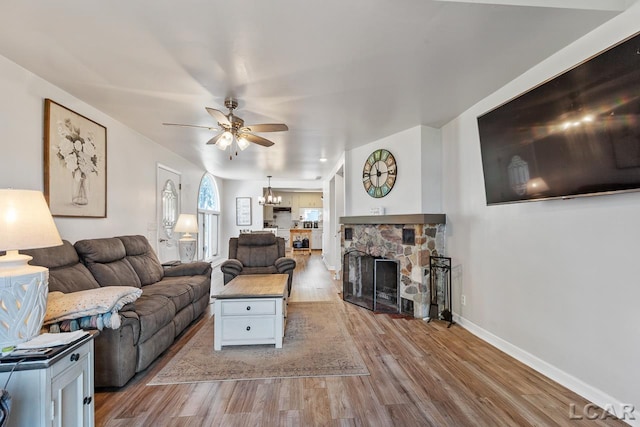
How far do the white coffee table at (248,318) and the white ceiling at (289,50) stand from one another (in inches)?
76.0

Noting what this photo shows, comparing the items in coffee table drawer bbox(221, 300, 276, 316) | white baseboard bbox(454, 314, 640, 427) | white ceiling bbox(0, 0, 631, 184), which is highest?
white ceiling bbox(0, 0, 631, 184)

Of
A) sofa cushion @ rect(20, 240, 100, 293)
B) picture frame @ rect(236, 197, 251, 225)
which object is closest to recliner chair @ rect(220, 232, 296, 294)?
sofa cushion @ rect(20, 240, 100, 293)

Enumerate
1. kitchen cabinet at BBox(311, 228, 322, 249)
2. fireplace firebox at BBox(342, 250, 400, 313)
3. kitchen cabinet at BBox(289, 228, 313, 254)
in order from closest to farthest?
fireplace firebox at BBox(342, 250, 400, 313)
kitchen cabinet at BBox(289, 228, 313, 254)
kitchen cabinet at BBox(311, 228, 322, 249)

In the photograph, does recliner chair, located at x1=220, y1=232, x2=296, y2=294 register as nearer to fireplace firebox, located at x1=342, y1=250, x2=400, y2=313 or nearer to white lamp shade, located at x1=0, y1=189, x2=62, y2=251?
fireplace firebox, located at x1=342, y1=250, x2=400, y2=313

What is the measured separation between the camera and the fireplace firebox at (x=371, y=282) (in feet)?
13.2

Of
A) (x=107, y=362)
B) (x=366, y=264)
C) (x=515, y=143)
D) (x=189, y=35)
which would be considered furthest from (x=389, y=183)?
(x=107, y=362)

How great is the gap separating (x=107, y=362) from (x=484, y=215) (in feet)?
11.5

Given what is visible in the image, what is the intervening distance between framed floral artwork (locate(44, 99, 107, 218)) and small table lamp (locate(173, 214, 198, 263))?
4.37 ft

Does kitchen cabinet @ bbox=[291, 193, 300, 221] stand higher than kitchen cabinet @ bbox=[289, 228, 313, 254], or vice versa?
kitchen cabinet @ bbox=[291, 193, 300, 221]

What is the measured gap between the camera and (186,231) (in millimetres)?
4641

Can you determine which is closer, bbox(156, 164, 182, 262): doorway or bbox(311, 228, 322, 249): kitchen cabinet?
bbox(156, 164, 182, 262): doorway

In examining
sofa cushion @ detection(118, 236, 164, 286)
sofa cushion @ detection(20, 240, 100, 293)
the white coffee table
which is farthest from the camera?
sofa cushion @ detection(118, 236, 164, 286)

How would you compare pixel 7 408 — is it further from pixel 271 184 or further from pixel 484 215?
pixel 271 184

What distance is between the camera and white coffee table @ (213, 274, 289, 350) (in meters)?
2.66
